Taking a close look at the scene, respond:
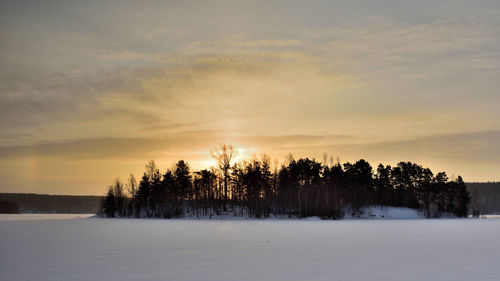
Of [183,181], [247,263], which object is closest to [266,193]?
[183,181]

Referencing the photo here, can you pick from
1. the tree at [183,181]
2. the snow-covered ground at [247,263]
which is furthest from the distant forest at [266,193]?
the snow-covered ground at [247,263]

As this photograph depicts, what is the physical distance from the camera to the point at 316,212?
10194cm

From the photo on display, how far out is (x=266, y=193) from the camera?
109750mm

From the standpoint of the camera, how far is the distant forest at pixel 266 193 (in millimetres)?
107312

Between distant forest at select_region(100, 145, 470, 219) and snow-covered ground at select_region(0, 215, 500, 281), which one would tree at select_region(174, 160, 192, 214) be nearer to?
distant forest at select_region(100, 145, 470, 219)

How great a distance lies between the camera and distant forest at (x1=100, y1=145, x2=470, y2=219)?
107312 millimetres

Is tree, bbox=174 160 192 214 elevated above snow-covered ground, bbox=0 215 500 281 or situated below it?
above

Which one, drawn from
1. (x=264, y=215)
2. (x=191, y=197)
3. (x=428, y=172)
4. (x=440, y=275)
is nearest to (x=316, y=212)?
(x=264, y=215)

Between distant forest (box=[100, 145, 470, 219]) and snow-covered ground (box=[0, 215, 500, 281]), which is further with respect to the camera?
distant forest (box=[100, 145, 470, 219])

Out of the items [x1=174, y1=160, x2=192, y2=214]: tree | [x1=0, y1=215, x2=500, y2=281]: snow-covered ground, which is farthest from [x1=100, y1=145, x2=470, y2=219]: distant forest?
[x1=0, y1=215, x2=500, y2=281]: snow-covered ground

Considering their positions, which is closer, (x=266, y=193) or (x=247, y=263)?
(x=247, y=263)

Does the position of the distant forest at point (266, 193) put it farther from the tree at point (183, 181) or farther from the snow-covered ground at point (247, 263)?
the snow-covered ground at point (247, 263)

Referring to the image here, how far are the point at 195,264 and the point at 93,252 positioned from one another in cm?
727

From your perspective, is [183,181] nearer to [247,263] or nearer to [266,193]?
[266,193]
